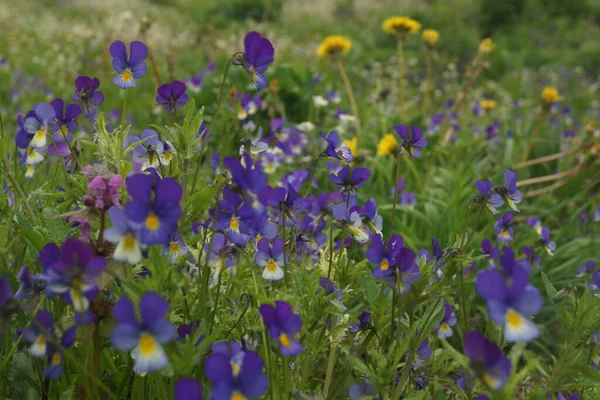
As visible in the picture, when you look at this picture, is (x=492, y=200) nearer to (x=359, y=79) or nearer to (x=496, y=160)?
(x=496, y=160)

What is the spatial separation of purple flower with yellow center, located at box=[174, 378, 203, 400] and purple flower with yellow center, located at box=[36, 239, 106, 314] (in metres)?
0.21

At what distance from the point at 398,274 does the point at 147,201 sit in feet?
1.69

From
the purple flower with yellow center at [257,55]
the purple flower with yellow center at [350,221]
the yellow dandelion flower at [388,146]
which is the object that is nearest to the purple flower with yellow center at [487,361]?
the purple flower with yellow center at [350,221]

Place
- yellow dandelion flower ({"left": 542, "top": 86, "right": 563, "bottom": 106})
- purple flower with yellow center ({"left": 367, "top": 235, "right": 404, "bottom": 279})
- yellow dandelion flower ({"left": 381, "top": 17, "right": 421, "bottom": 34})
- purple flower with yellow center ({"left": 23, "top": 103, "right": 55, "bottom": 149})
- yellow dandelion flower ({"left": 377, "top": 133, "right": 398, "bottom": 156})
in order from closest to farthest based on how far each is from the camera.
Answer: purple flower with yellow center ({"left": 367, "top": 235, "right": 404, "bottom": 279}), purple flower with yellow center ({"left": 23, "top": 103, "right": 55, "bottom": 149}), yellow dandelion flower ({"left": 377, "top": 133, "right": 398, "bottom": 156}), yellow dandelion flower ({"left": 542, "top": 86, "right": 563, "bottom": 106}), yellow dandelion flower ({"left": 381, "top": 17, "right": 421, "bottom": 34})

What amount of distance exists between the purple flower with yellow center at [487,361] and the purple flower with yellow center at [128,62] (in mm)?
943

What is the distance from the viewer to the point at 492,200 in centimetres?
134

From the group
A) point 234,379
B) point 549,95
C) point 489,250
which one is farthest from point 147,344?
point 549,95

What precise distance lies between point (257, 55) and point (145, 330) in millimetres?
672

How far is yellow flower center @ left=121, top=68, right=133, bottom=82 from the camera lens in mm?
1334

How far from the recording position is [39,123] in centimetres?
133

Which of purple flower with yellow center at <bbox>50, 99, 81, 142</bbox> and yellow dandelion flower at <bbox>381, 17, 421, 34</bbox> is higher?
purple flower with yellow center at <bbox>50, 99, 81, 142</bbox>

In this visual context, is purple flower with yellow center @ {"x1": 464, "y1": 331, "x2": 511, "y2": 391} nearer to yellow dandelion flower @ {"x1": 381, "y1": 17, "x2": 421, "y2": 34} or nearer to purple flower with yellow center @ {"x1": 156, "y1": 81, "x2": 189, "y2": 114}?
purple flower with yellow center @ {"x1": 156, "y1": 81, "x2": 189, "y2": 114}

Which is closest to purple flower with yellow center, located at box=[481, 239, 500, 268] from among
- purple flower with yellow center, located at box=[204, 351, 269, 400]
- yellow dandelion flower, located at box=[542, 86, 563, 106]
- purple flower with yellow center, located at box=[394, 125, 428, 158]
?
purple flower with yellow center, located at box=[394, 125, 428, 158]

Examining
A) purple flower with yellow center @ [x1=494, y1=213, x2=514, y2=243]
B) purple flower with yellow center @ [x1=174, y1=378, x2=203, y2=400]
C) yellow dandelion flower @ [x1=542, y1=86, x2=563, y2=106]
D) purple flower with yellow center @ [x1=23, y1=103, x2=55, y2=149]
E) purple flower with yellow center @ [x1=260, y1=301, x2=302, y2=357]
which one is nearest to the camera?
purple flower with yellow center @ [x1=174, y1=378, x2=203, y2=400]
